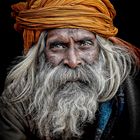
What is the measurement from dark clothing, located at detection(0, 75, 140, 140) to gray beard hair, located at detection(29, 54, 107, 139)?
2.7 inches

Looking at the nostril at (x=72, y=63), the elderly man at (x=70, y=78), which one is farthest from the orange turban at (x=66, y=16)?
the nostril at (x=72, y=63)

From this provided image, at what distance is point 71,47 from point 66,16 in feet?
0.71

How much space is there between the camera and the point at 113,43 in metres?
4.16

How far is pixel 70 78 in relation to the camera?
400 centimetres

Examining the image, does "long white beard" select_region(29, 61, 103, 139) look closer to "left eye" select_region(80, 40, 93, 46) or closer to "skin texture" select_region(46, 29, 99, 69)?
"skin texture" select_region(46, 29, 99, 69)

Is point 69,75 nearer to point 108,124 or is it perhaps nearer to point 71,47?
point 71,47

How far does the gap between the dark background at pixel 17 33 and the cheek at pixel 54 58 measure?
0.88 ft

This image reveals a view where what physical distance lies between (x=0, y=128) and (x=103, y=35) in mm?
992

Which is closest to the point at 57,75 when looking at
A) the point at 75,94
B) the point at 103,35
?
the point at 75,94

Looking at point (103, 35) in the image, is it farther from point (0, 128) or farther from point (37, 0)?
point (0, 128)

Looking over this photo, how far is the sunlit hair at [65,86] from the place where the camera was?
4035mm

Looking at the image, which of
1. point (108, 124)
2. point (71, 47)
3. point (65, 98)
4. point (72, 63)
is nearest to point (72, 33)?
point (71, 47)

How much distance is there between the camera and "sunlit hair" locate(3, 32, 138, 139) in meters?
4.04

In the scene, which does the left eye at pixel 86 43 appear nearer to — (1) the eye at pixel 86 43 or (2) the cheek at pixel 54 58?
(1) the eye at pixel 86 43
